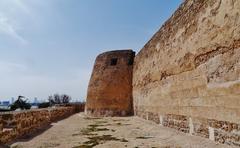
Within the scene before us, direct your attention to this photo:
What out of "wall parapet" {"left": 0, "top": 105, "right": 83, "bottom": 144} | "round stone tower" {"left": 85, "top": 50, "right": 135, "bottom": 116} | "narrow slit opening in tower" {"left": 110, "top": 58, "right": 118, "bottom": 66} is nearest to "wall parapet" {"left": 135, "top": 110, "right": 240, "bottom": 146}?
"wall parapet" {"left": 0, "top": 105, "right": 83, "bottom": 144}

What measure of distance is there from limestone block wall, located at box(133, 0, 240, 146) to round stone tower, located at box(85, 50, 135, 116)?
6.68 m

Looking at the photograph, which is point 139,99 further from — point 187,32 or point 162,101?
point 187,32

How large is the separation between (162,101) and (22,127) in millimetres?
4660

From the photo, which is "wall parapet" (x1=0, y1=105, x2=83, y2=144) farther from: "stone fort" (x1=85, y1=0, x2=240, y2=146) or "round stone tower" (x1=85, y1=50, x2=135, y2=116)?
"round stone tower" (x1=85, y1=50, x2=135, y2=116)

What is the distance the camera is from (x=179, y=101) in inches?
286

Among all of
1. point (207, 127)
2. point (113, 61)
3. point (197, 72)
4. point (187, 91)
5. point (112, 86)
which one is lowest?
point (207, 127)

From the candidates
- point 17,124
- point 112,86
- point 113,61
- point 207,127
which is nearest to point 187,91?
point 207,127

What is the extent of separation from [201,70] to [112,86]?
1128cm

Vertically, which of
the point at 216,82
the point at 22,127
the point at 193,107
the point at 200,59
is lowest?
the point at 22,127

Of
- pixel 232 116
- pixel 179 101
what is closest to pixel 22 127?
pixel 179 101

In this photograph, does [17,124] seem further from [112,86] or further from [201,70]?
[112,86]

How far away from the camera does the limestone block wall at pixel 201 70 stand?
15.0 feet

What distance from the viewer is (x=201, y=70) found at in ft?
19.3

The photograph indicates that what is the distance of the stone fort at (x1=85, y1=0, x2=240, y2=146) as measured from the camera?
181 inches
